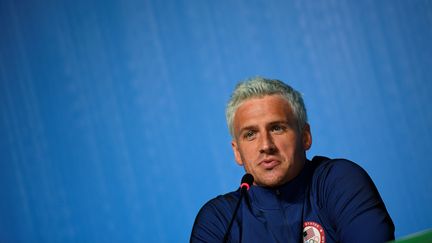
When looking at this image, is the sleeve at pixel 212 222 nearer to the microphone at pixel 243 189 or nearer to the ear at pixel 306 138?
the microphone at pixel 243 189

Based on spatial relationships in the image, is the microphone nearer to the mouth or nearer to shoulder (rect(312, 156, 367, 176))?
the mouth

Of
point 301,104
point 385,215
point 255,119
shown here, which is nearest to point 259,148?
point 255,119

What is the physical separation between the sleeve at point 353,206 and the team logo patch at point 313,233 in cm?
3

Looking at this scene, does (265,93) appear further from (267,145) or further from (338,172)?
(338,172)

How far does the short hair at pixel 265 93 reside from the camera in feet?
3.76

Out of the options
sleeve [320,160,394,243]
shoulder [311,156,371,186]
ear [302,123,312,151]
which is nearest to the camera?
sleeve [320,160,394,243]

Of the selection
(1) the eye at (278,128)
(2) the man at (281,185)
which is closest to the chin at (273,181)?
(2) the man at (281,185)

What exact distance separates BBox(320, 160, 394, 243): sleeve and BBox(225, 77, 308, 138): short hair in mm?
147

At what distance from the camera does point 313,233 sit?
40.1 inches

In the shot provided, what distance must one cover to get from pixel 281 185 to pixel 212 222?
17cm

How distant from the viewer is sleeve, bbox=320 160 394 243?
94 cm

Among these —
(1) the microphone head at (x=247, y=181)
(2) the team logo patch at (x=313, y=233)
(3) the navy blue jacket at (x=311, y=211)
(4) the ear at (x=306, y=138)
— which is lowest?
(2) the team logo patch at (x=313, y=233)

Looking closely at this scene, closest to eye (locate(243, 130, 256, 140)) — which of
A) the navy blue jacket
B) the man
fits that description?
the man

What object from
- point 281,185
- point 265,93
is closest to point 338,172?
point 281,185
